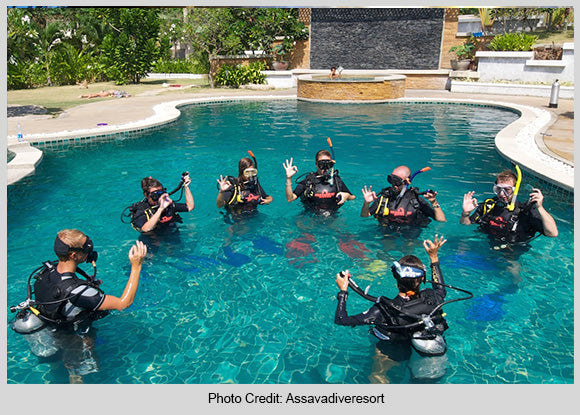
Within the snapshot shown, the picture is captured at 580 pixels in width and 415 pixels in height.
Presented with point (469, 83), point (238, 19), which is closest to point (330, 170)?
point (469, 83)

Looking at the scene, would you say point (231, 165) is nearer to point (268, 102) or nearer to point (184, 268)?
point (184, 268)

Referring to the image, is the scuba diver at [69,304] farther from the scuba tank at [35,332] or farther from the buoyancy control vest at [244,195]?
the buoyancy control vest at [244,195]

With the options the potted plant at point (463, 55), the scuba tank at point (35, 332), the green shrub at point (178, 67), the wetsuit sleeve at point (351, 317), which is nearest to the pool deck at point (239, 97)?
the potted plant at point (463, 55)

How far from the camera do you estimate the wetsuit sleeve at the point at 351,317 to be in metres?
3.91

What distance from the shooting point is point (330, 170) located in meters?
7.36

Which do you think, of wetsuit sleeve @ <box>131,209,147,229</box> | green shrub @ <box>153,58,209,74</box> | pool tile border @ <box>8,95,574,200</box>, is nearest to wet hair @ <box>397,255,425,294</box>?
wetsuit sleeve @ <box>131,209,147,229</box>

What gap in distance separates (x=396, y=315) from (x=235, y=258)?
3.47 m

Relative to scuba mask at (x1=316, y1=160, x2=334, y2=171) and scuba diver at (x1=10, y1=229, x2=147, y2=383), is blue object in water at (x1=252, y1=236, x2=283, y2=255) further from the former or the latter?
scuba diver at (x1=10, y1=229, x2=147, y2=383)

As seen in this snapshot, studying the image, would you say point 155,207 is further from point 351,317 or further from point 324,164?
point 351,317

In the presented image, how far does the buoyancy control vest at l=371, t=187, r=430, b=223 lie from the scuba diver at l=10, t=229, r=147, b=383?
384 centimetres

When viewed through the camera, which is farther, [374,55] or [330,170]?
[374,55]

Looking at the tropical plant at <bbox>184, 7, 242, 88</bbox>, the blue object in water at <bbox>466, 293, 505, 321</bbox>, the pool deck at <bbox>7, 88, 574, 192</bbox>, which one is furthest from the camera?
the tropical plant at <bbox>184, 7, 242, 88</bbox>

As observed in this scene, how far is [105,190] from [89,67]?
23599 mm

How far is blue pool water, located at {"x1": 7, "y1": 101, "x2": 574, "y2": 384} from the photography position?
463 centimetres
